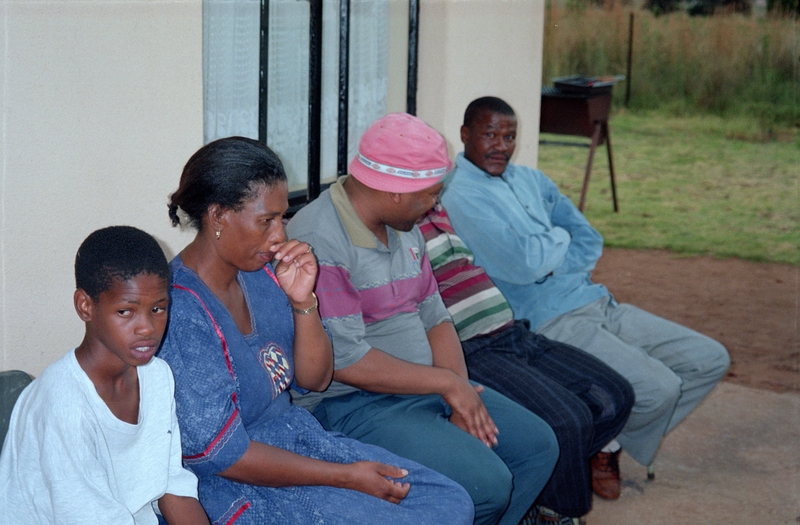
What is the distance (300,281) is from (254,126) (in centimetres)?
128

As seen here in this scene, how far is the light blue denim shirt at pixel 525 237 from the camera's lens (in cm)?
346

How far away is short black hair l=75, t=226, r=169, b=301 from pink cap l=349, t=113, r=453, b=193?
40.5 inches

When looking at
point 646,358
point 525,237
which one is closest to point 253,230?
point 525,237

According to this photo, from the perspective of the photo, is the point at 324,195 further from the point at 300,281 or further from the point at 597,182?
the point at 597,182

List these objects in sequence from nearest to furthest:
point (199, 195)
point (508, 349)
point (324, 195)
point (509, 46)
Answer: point (199, 195) < point (324, 195) < point (508, 349) < point (509, 46)

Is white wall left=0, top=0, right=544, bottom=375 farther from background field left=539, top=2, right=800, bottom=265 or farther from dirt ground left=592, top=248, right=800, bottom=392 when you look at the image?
background field left=539, top=2, right=800, bottom=265

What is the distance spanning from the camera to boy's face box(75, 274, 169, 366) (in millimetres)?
1769

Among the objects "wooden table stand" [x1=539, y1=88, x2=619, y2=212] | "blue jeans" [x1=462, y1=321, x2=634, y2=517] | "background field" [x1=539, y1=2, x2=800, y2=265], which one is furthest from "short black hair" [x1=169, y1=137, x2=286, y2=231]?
"background field" [x1=539, y1=2, x2=800, y2=265]

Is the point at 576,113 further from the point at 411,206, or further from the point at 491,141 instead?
the point at 411,206

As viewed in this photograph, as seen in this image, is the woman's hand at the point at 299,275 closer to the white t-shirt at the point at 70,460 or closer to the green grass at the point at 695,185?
the white t-shirt at the point at 70,460

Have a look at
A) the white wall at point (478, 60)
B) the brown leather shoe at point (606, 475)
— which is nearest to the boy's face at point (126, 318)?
the brown leather shoe at point (606, 475)

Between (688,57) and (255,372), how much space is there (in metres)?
13.4

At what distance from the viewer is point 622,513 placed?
3.49m

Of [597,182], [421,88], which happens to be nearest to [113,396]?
[421,88]
